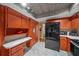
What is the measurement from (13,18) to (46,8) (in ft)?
2.47

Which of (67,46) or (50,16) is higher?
(50,16)

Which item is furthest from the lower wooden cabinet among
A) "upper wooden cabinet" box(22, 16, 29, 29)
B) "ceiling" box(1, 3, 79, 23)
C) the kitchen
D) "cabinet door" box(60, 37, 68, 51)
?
"cabinet door" box(60, 37, 68, 51)

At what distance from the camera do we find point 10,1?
1884mm

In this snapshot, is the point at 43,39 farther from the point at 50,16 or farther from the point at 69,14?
the point at 69,14

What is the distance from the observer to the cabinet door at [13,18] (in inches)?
79.8

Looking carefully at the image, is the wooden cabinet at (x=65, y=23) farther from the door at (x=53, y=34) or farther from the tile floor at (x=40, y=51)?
the tile floor at (x=40, y=51)

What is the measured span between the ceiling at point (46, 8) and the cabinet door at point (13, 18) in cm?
35

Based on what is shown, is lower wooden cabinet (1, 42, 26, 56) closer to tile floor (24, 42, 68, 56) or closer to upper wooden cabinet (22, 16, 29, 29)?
tile floor (24, 42, 68, 56)

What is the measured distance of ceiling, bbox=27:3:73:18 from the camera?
195cm

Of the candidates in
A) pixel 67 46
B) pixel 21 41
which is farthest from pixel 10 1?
pixel 67 46

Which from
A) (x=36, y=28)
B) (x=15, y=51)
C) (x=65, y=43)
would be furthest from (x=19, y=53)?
(x=65, y=43)

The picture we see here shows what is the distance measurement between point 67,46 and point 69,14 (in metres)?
0.81

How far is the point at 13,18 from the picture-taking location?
217 cm

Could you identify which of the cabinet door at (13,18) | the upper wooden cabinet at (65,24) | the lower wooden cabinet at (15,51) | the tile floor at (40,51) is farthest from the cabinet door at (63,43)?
the cabinet door at (13,18)
